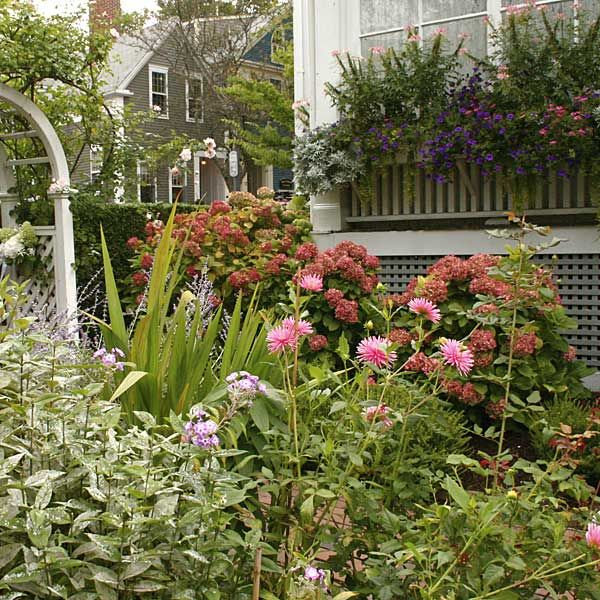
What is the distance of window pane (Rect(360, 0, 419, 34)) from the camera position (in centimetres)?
538

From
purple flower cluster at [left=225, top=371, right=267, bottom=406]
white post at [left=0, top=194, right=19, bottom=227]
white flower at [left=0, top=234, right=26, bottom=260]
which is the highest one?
white post at [left=0, top=194, right=19, bottom=227]

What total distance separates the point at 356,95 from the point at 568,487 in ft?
12.5

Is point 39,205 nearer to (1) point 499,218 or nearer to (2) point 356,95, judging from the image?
(2) point 356,95

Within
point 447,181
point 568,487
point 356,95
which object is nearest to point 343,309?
point 447,181

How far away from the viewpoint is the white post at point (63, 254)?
5.97 m

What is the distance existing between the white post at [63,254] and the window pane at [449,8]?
3.07m

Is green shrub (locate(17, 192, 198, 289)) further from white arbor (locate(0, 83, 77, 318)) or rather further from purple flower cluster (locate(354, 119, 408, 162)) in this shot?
purple flower cluster (locate(354, 119, 408, 162))

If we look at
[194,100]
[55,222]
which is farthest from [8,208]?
[194,100]

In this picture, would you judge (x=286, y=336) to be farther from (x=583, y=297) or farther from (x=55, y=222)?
(x=55, y=222)

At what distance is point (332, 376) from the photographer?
181 centimetres

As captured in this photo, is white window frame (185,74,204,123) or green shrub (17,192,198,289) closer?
green shrub (17,192,198,289)

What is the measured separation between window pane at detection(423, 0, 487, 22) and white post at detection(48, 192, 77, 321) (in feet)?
10.1

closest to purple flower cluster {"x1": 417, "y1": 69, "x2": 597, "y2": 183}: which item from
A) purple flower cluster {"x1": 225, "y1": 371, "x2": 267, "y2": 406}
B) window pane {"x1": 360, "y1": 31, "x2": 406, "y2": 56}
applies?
window pane {"x1": 360, "y1": 31, "x2": 406, "y2": 56}

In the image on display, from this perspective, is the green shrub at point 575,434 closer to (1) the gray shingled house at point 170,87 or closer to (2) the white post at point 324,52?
(2) the white post at point 324,52
